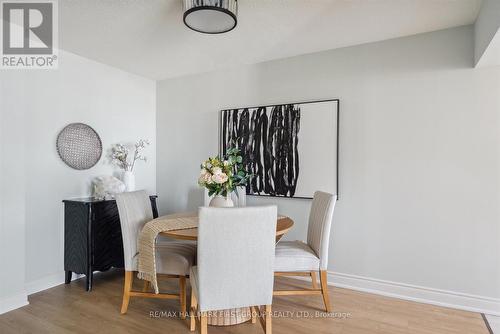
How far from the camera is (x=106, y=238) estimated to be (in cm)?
299

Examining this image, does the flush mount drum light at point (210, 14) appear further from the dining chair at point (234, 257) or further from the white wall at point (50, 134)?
the white wall at point (50, 134)

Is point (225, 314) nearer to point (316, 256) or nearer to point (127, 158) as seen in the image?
point (316, 256)

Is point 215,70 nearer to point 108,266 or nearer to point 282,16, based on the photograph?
point 282,16

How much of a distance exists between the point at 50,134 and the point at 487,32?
3664 mm

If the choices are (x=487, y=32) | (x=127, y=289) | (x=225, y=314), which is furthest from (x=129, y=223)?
(x=487, y=32)

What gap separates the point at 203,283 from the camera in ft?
5.81

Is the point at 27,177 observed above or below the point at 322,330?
above

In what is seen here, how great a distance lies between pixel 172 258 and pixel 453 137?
249 cm

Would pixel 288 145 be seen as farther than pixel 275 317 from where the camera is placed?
Yes

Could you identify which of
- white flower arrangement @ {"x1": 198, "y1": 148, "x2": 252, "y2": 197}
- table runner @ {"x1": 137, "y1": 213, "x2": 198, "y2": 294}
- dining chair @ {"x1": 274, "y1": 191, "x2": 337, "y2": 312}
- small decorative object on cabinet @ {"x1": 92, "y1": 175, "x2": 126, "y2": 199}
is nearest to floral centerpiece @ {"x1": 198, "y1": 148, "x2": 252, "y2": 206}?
white flower arrangement @ {"x1": 198, "y1": 148, "x2": 252, "y2": 197}

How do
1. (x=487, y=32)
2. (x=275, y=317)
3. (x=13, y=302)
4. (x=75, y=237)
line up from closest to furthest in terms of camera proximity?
(x=487, y=32), (x=275, y=317), (x=13, y=302), (x=75, y=237)

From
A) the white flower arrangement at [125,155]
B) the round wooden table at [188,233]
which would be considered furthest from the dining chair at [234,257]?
the white flower arrangement at [125,155]

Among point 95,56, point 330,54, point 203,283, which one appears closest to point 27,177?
point 95,56
